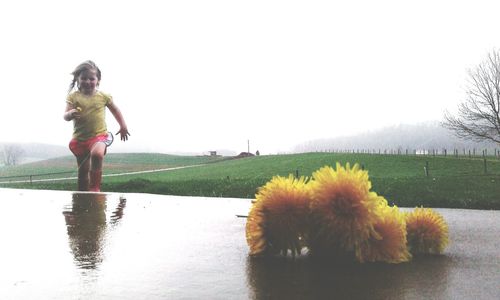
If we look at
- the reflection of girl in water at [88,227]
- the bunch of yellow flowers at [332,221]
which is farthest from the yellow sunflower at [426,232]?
the reflection of girl in water at [88,227]

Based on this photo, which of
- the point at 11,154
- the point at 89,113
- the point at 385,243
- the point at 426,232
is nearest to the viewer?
the point at 385,243

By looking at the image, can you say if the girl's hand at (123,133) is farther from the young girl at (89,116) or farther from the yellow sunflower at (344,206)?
the yellow sunflower at (344,206)

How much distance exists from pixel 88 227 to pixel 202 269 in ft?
8.14

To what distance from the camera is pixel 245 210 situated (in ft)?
22.0

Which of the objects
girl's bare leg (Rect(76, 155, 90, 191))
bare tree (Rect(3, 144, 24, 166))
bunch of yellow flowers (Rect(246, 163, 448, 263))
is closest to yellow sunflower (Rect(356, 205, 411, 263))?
bunch of yellow flowers (Rect(246, 163, 448, 263))

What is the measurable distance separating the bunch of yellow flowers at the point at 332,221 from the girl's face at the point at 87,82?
22.2ft

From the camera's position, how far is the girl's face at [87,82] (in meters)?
9.23

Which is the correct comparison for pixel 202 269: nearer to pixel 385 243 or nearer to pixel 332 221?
pixel 332 221

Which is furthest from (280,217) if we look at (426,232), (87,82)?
(87,82)

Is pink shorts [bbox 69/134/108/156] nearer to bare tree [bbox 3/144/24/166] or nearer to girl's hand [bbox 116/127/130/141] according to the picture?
girl's hand [bbox 116/127/130/141]

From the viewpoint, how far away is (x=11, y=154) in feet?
521

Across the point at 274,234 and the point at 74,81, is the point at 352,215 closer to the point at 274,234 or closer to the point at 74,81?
the point at 274,234

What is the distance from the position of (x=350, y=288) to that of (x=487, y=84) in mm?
54511

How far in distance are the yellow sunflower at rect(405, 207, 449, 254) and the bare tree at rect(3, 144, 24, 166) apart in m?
164
